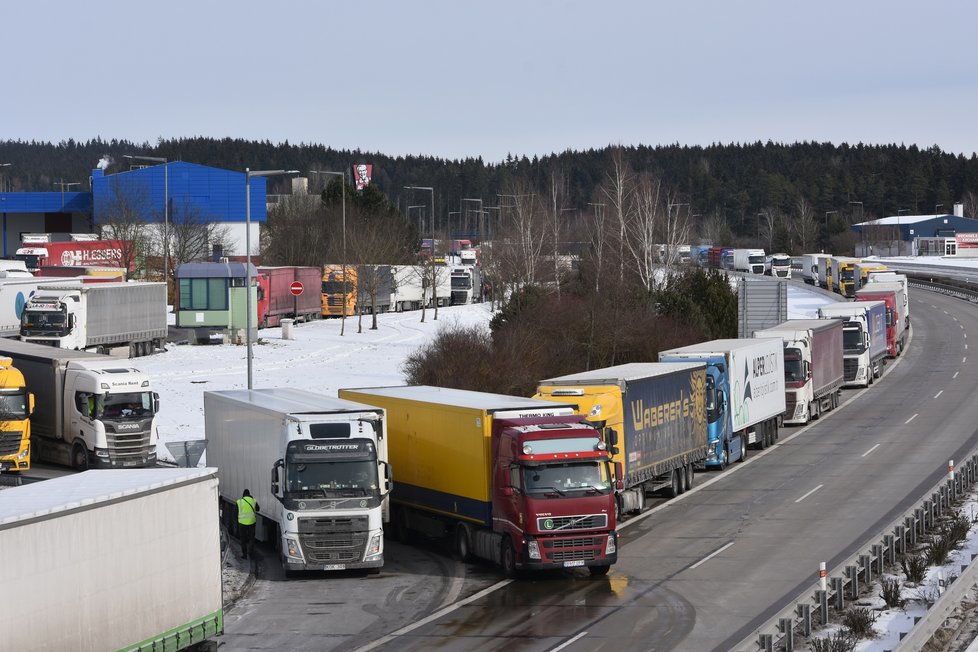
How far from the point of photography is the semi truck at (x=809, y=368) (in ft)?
144

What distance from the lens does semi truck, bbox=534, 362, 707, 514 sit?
2727 centimetres

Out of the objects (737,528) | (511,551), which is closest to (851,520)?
(737,528)

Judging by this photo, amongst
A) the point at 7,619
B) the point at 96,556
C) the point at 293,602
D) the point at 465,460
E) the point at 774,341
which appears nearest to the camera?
the point at 7,619

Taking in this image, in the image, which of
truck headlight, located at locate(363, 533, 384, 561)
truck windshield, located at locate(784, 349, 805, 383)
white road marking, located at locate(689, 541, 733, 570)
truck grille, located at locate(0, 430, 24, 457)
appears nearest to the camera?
truck headlight, located at locate(363, 533, 384, 561)

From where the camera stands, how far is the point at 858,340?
180 ft

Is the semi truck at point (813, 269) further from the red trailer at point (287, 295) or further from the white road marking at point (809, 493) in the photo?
the white road marking at point (809, 493)

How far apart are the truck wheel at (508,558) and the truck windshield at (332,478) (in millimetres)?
2461

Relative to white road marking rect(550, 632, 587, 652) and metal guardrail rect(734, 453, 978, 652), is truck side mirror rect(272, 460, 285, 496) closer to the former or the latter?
white road marking rect(550, 632, 587, 652)

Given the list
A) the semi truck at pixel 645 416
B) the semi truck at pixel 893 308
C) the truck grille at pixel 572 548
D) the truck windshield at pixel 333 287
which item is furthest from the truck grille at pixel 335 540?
the truck windshield at pixel 333 287

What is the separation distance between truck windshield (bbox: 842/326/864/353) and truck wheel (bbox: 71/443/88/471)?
32.3 m

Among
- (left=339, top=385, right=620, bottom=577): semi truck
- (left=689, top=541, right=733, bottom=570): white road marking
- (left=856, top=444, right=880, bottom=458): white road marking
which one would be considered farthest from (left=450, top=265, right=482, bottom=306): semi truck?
(left=689, top=541, right=733, bottom=570): white road marking

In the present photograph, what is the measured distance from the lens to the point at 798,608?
1742 centimetres

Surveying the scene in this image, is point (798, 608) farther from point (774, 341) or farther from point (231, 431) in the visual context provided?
point (774, 341)

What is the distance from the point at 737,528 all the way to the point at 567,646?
9.99m
